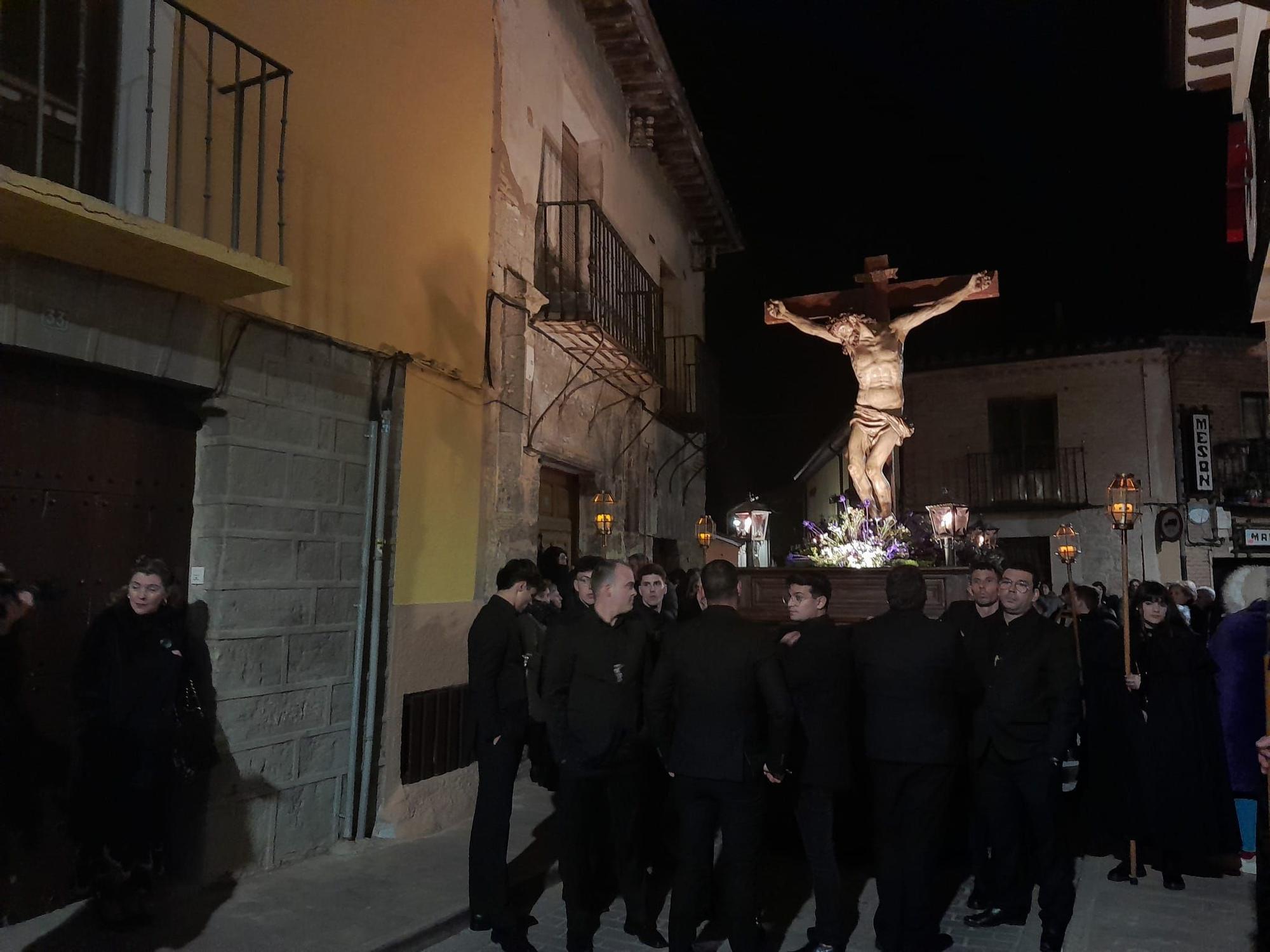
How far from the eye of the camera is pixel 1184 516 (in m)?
18.5

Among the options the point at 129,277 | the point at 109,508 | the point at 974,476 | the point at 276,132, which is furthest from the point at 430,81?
the point at 974,476

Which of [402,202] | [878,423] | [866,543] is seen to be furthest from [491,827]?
[878,423]

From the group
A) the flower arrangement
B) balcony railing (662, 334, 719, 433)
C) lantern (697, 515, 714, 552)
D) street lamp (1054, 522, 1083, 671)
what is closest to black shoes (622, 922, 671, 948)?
street lamp (1054, 522, 1083, 671)

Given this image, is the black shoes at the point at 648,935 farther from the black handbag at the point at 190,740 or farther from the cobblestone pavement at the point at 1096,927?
the black handbag at the point at 190,740

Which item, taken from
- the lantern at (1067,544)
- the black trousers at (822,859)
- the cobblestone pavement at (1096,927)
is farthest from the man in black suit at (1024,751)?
the lantern at (1067,544)

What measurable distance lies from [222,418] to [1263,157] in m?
5.96

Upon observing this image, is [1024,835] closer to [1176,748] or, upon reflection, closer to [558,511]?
[1176,748]

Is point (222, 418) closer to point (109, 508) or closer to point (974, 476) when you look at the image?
point (109, 508)

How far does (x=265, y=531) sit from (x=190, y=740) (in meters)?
1.28

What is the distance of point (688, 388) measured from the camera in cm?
1323

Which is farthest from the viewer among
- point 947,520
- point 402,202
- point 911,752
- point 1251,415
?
point 1251,415

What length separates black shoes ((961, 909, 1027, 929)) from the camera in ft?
15.5

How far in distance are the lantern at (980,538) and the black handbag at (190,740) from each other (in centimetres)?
782

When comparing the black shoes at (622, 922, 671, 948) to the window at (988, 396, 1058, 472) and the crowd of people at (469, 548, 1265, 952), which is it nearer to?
the crowd of people at (469, 548, 1265, 952)
